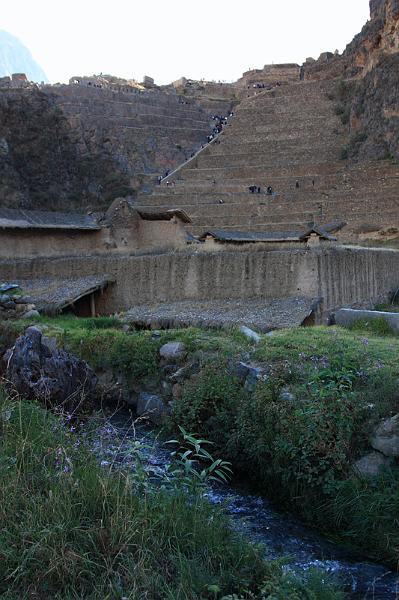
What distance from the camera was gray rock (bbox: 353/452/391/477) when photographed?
7262mm

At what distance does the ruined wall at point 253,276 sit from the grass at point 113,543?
32.7 feet

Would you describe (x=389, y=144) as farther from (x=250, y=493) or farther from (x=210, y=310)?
(x=250, y=493)

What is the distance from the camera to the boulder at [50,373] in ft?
32.2

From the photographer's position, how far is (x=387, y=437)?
737cm

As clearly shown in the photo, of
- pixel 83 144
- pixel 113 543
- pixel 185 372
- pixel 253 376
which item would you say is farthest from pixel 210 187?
pixel 113 543

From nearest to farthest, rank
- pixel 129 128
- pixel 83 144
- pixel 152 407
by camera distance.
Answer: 1. pixel 152 407
2. pixel 83 144
3. pixel 129 128

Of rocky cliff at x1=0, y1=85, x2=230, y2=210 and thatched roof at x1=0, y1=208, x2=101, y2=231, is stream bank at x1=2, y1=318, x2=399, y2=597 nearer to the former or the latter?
thatched roof at x1=0, y1=208, x2=101, y2=231

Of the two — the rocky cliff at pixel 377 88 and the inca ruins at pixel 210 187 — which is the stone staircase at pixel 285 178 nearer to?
the inca ruins at pixel 210 187

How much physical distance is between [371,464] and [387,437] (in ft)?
1.12

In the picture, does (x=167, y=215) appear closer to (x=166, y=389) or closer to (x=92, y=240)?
(x=92, y=240)

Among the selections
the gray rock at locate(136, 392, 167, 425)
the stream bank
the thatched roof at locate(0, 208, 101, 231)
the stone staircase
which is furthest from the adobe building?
the stone staircase

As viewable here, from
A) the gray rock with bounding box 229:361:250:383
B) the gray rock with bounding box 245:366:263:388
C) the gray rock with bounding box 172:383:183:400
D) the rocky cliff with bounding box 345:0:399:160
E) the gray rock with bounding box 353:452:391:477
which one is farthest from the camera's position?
the rocky cliff with bounding box 345:0:399:160

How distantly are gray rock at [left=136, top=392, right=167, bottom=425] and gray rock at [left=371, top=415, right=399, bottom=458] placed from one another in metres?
3.72

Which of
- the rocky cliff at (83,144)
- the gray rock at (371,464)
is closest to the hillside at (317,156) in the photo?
the rocky cliff at (83,144)
